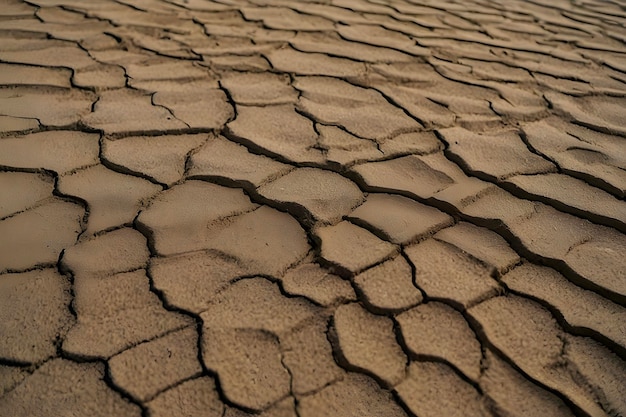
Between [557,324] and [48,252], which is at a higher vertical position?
[557,324]

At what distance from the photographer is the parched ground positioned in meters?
1.09

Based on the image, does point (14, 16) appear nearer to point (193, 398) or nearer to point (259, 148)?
Result: point (259, 148)

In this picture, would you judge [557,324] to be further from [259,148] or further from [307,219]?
[259,148]

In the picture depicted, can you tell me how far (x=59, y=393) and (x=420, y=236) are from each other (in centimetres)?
83

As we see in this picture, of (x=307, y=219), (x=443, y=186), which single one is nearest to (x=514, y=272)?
(x=443, y=186)

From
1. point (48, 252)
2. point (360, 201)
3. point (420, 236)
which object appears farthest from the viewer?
point (360, 201)

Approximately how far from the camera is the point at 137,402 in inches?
40.5

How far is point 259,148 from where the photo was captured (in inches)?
70.3

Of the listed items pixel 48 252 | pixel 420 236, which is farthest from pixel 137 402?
pixel 420 236

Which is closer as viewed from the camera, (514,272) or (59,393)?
(59,393)

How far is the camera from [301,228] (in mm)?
1464

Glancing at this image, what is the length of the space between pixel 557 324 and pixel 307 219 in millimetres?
606

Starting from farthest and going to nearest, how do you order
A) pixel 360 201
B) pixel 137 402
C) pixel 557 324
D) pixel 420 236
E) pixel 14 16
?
pixel 14 16
pixel 360 201
pixel 420 236
pixel 557 324
pixel 137 402

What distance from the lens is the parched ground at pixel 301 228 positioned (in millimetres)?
1086
